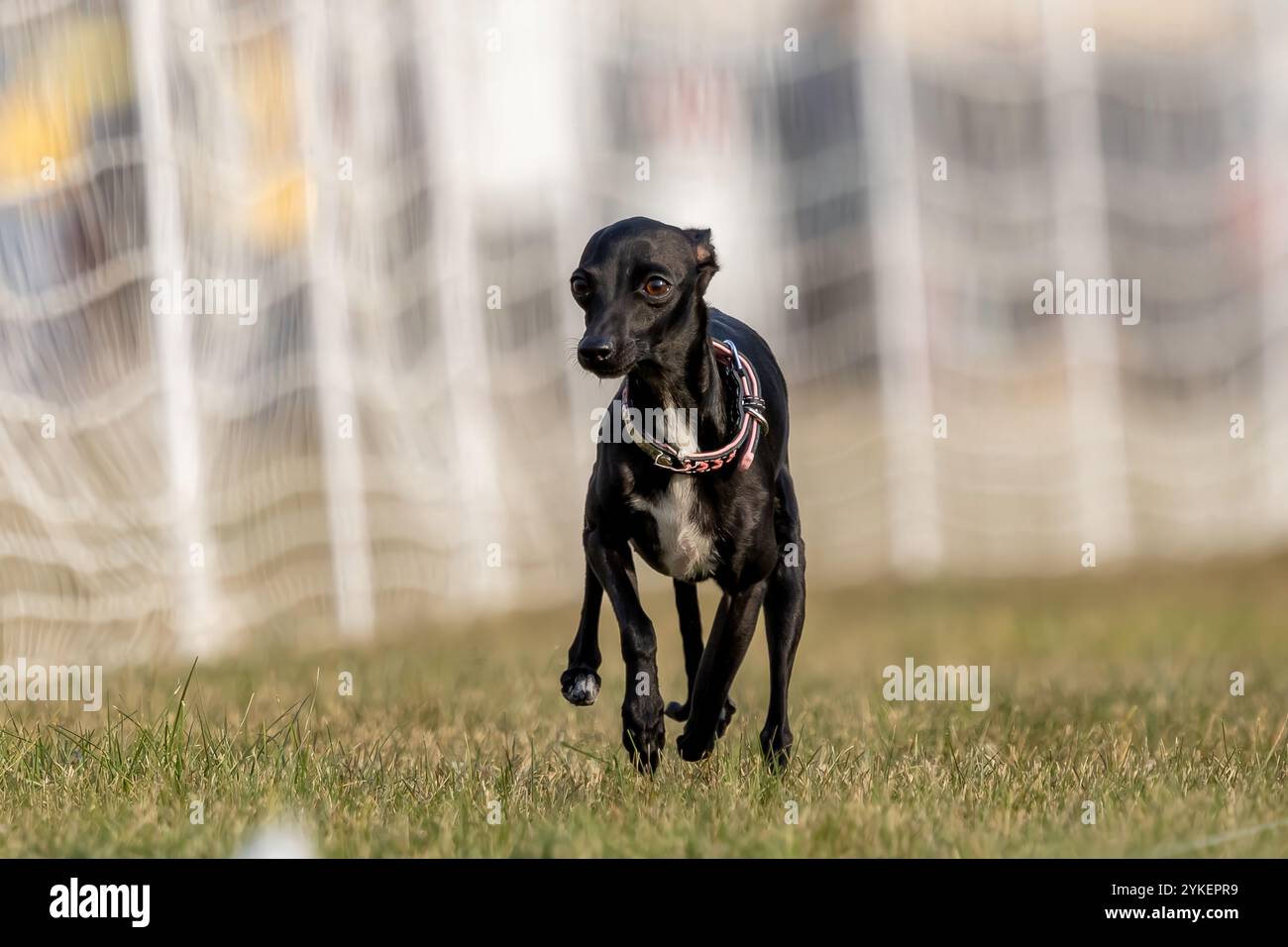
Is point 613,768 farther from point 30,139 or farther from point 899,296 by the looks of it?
point 899,296

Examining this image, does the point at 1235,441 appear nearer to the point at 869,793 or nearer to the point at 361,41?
the point at 361,41

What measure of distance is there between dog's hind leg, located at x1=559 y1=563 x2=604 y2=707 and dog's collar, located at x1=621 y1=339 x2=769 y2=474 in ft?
1.55

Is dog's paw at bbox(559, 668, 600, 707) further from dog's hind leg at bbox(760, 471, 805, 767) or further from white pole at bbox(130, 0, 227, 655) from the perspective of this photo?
white pole at bbox(130, 0, 227, 655)

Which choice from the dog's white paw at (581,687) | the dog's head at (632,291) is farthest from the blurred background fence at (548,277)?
the dog's head at (632,291)

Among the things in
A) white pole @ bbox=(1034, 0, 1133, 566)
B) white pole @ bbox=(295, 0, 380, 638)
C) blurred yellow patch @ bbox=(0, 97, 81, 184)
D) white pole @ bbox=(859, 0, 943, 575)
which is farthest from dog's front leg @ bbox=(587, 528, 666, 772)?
white pole @ bbox=(1034, 0, 1133, 566)

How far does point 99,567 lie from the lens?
6.91 meters

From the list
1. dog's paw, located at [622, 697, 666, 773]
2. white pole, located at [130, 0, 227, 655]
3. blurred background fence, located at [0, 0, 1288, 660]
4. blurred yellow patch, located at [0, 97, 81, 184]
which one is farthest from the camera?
white pole, located at [130, 0, 227, 655]

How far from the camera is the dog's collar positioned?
395 cm

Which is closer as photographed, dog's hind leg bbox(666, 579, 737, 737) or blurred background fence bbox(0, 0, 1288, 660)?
dog's hind leg bbox(666, 579, 737, 737)

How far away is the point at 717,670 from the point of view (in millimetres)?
4090

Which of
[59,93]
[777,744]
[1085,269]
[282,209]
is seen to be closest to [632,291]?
[777,744]

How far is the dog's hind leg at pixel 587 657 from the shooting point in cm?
417
